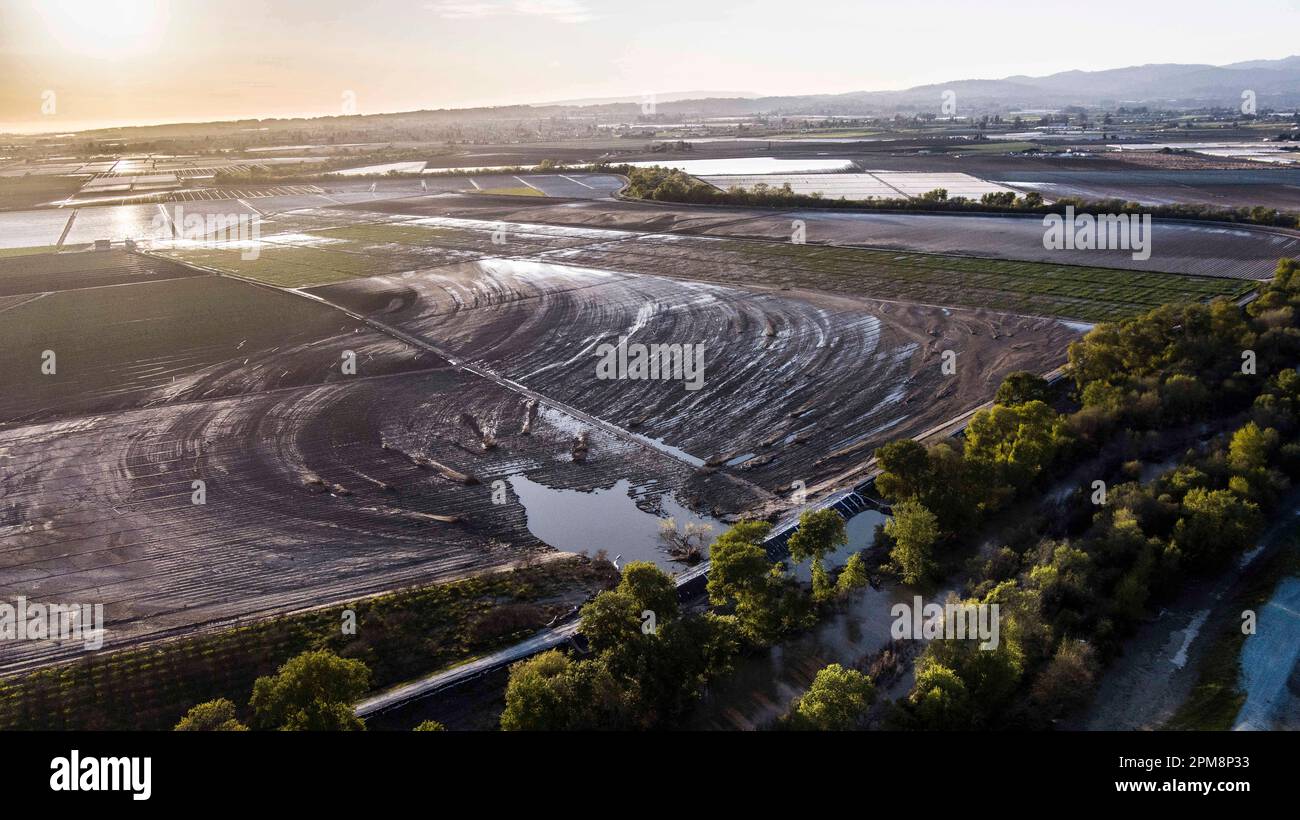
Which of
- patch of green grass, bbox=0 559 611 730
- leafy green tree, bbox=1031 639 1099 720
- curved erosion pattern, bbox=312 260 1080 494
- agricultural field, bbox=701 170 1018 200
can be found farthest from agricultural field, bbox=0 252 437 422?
agricultural field, bbox=701 170 1018 200

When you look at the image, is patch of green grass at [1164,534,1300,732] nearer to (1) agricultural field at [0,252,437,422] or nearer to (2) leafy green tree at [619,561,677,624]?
(2) leafy green tree at [619,561,677,624]

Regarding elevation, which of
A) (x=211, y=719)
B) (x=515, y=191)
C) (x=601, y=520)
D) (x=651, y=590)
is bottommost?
(x=211, y=719)

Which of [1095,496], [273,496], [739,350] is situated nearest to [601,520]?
[273,496]

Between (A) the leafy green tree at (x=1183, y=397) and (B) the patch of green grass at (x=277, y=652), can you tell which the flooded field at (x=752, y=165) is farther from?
(B) the patch of green grass at (x=277, y=652)

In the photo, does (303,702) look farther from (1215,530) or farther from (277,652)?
(1215,530)
